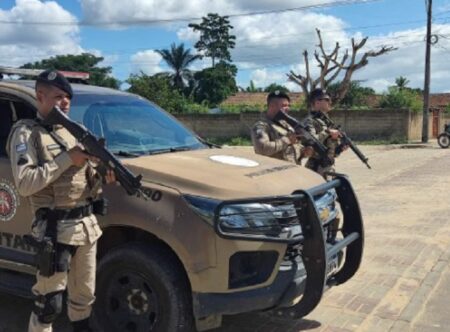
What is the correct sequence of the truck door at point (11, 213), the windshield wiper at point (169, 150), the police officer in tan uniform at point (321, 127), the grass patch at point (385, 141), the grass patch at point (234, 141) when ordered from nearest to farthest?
the truck door at point (11, 213) < the windshield wiper at point (169, 150) < the police officer in tan uniform at point (321, 127) < the grass patch at point (385, 141) < the grass patch at point (234, 141)

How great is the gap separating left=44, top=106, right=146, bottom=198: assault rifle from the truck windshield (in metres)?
0.94

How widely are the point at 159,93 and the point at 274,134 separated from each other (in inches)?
1533

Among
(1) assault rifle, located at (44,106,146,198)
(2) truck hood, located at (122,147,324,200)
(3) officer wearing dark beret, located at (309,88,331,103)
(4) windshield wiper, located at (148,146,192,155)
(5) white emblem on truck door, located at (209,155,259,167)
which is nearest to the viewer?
(1) assault rifle, located at (44,106,146,198)

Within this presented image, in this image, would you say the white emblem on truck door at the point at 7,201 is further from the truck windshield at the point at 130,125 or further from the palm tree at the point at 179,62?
the palm tree at the point at 179,62

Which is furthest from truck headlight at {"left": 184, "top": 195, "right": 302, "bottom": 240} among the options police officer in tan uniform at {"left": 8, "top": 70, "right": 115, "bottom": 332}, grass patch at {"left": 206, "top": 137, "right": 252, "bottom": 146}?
grass patch at {"left": 206, "top": 137, "right": 252, "bottom": 146}

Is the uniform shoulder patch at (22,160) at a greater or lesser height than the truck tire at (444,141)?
greater

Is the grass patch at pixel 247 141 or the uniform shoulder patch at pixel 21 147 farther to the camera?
the grass patch at pixel 247 141

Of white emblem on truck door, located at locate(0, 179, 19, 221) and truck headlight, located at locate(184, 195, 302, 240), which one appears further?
white emblem on truck door, located at locate(0, 179, 19, 221)

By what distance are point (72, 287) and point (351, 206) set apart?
7.34 ft

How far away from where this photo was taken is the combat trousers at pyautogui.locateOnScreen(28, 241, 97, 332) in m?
3.60

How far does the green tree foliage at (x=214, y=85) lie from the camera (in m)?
65.2

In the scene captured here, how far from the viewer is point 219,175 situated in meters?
4.04

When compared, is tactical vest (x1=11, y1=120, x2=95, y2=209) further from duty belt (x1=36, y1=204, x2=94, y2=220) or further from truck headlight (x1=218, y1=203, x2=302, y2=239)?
truck headlight (x1=218, y1=203, x2=302, y2=239)

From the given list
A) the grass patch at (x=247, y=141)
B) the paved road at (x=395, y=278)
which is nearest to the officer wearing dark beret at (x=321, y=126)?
the paved road at (x=395, y=278)
